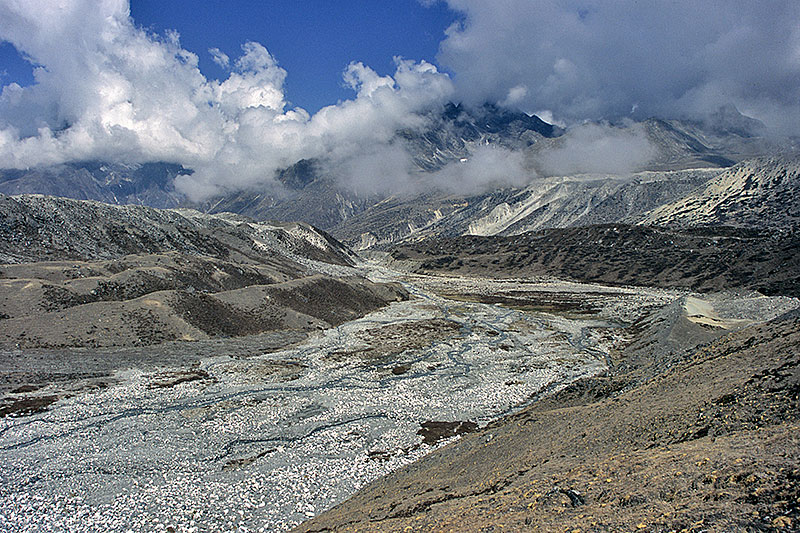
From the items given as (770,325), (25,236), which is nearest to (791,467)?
(770,325)

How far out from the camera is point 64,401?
1516 inches

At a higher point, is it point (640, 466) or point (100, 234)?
point (100, 234)

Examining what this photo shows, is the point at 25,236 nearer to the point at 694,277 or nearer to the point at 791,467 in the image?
the point at 791,467

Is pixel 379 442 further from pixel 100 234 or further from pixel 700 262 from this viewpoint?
pixel 700 262

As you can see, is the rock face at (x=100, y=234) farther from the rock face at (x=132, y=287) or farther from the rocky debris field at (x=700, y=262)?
the rocky debris field at (x=700, y=262)

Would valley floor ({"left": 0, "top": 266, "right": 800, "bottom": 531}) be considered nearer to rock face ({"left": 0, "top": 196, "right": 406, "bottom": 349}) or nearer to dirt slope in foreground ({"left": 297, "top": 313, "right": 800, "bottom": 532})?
dirt slope in foreground ({"left": 297, "top": 313, "right": 800, "bottom": 532})

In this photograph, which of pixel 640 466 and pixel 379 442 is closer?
pixel 640 466

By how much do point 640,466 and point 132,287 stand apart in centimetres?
7559

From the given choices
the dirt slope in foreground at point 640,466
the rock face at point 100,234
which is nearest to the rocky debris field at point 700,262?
the dirt slope in foreground at point 640,466

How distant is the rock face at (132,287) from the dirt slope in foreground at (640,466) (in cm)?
4698

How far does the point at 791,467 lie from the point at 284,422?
32646 mm

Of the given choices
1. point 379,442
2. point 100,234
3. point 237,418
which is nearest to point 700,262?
point 379,442

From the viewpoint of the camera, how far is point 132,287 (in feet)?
234

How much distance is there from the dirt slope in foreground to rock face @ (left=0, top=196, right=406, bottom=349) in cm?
4698
